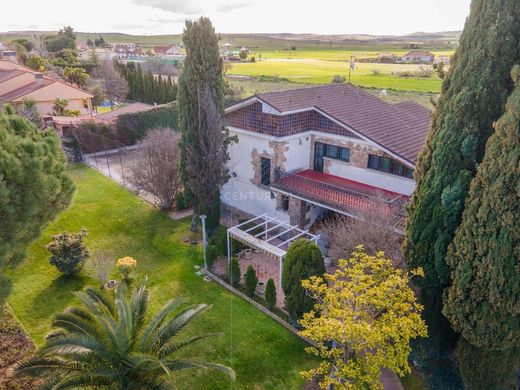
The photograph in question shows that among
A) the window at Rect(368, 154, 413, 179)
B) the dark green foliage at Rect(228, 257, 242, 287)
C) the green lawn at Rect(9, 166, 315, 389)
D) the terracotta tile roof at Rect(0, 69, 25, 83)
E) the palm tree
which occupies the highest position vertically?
the terracotta tile roof at Rect(0, 69, 25, 83)

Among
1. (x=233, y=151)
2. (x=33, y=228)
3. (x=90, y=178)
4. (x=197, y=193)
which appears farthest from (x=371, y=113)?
(x=90, y=178)

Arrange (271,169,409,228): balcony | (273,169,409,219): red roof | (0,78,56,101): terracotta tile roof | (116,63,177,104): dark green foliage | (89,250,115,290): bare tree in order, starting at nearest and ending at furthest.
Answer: (89,250,115,290): bare tree < (271,169,409,228): balcony < (273,169,409,219): red roof < (0,78,56,101): terracotta tile roof < (116,63,177,104): dark green foliage

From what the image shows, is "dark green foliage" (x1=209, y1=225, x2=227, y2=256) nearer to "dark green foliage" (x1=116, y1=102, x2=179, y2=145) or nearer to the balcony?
the balcony

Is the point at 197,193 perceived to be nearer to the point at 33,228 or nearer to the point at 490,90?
the point at 33,228

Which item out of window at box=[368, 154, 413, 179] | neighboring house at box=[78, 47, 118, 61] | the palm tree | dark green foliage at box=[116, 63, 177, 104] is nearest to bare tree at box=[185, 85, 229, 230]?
window at box=[368, 154, 413, 179]

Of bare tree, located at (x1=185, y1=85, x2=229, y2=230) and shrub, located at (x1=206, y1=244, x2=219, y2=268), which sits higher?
bare tree, located at (x1=185, y1=85, x2=229, y2=230)

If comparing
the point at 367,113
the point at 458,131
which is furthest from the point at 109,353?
the point at 367,113

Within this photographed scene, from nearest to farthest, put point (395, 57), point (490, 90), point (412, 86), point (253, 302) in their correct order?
point (490, 90)
point (253, 302)
point (412, 86)
point (395, 57)
